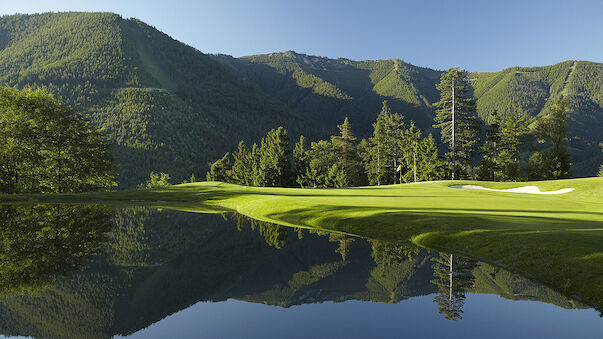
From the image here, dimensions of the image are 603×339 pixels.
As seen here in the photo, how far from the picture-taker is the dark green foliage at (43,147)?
51469mm

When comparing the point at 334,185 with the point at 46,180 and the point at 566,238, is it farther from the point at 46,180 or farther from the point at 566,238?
the point at 566,238

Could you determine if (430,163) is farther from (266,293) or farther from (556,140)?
(266,293)

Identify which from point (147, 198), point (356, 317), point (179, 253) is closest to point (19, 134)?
point (147, 198)

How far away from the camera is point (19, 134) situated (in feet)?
172

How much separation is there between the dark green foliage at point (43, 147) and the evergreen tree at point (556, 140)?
9392 cm

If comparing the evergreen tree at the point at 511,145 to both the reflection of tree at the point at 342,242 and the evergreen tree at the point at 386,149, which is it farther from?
the reflection of tree at the point at 342,242

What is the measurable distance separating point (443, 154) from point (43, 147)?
8024 centimetres

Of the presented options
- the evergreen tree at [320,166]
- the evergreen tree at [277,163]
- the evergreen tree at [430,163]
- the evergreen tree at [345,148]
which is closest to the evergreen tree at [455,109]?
the evergreen tree at [430,163]

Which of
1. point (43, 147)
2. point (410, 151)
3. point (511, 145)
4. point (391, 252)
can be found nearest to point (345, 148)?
point (410, 151)

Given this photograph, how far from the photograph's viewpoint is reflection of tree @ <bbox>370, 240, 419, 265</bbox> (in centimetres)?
→ 1530

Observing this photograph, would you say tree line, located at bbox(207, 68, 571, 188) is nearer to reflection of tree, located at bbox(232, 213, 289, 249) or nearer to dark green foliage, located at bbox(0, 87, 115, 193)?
dark green foliage, located at bbox(0, 87, 115, 193)

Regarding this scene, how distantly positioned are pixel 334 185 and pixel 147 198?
46939 millimetres

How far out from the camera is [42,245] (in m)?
16.8

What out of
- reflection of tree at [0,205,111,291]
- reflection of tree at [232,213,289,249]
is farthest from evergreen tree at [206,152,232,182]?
reflection of tree at [0,205,111,291]
